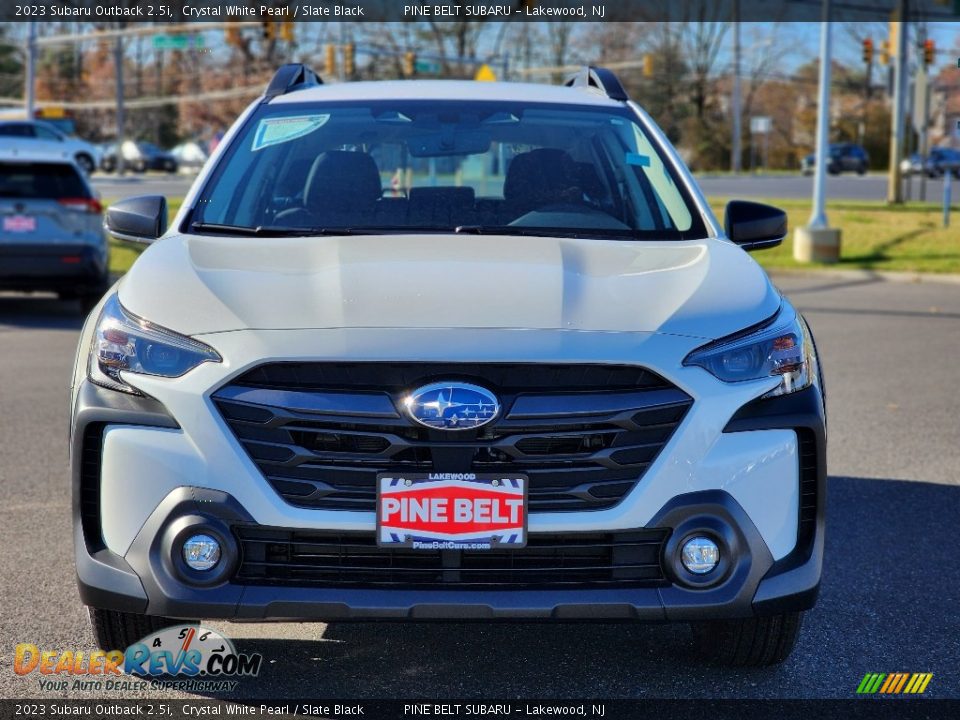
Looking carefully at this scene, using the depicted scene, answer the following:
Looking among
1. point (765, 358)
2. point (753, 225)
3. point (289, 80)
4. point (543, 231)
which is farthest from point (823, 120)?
point (765, 358)

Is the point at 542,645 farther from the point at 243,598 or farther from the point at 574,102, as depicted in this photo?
the point at 574,102

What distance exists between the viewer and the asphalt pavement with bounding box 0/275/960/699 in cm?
371

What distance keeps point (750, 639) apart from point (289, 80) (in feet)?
9.52

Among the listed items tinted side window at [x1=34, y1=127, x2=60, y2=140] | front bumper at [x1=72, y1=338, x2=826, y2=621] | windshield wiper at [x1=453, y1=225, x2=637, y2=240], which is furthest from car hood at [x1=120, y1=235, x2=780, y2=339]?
tinted side window at [x1=34, y1=127, x2=60, y2=140]

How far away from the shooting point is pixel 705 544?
10.9 feet

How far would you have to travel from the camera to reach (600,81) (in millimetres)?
5559

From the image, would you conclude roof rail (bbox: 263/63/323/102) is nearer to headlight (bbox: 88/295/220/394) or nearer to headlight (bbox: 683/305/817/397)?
headlight (bbox: 88/295/220/394)

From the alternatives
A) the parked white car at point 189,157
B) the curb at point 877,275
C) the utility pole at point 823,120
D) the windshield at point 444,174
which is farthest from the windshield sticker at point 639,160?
the parked white car at point 189,157

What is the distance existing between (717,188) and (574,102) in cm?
3723

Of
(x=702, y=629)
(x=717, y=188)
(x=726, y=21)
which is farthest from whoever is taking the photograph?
(x=726, y=21)

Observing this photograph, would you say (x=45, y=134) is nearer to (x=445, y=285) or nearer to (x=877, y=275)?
(x=877, y=275)

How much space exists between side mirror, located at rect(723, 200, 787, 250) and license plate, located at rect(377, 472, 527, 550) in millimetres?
1730

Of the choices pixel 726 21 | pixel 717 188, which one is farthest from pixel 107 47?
pixel 717 188

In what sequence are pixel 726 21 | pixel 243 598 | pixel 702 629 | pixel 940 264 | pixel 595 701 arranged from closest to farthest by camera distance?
1. pixel 243 598
2. pixel 595 701
3. pixel 702 629
4. pixel 940 264
5. pixel 726 21
